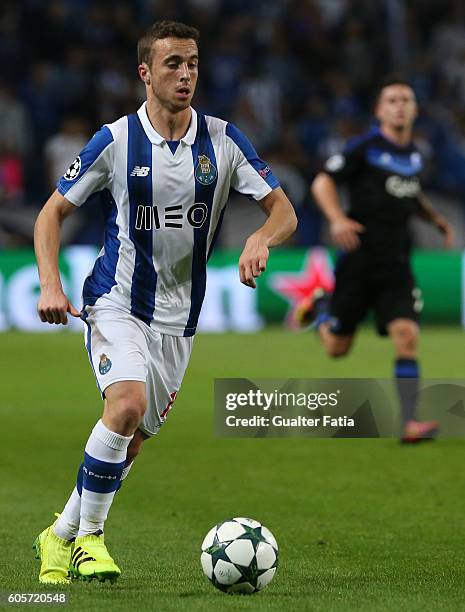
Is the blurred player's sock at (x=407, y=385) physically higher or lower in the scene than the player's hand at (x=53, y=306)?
lower

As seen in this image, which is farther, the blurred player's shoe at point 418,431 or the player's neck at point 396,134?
the player's neck at point 396,134

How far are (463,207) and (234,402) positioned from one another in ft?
43.8

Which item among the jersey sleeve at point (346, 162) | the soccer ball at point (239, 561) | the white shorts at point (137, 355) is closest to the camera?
the soccer ball at point (239, 561)

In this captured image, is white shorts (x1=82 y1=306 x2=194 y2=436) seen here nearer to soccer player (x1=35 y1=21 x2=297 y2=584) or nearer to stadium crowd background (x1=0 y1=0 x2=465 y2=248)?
soccer player (x1=35 y1=21 x2=297 y2=584)

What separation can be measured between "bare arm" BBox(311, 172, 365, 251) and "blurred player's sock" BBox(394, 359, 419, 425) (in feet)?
2.81

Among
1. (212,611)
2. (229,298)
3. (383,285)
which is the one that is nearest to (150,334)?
(212,611)

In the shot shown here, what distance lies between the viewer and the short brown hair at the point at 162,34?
516cm

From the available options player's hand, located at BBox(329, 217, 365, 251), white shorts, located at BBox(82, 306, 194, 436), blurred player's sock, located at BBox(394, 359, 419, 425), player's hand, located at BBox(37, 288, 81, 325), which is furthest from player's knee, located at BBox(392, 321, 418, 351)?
player's hand, located at BBox(37, 288, 81, 325)

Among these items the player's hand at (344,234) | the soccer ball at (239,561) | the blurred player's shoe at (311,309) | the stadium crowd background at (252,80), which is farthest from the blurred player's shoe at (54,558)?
the stadium crowd background at (252,80)

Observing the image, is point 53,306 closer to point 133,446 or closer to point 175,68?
point 133,446

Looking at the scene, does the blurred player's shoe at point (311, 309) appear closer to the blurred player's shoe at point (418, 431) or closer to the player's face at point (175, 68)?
the blurred player's shoe at point (418, 431)

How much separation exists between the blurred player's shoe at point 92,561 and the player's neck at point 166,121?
1.57 m

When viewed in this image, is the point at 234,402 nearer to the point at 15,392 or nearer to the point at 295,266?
the point at 15,392

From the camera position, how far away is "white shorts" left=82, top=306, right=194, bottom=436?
195 inches
